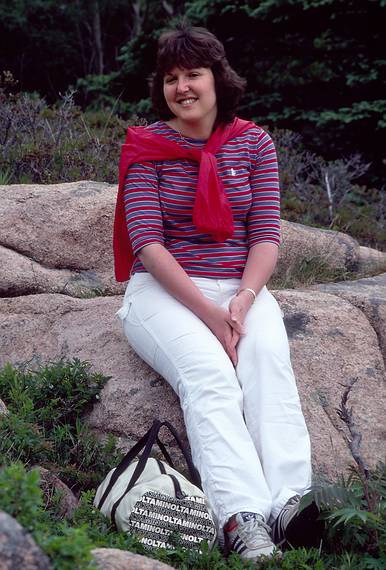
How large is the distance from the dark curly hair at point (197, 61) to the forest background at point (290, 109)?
2.45 meters

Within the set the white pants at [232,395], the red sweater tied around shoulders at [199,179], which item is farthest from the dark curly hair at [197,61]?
the white pants at [232,395]

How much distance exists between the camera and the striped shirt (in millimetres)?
3773

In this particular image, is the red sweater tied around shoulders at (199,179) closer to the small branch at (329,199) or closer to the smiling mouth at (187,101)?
the smiling mouth at (187,101)

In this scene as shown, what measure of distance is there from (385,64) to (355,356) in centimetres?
595

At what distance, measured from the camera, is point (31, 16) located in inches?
726

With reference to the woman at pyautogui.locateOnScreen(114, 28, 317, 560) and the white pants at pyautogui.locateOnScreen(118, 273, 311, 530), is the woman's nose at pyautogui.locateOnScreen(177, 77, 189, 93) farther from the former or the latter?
the white pants at pyautogui.locateOnScreen(118, 273, 311, 530)

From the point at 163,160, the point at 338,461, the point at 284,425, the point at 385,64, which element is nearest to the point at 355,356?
the point at 338,461

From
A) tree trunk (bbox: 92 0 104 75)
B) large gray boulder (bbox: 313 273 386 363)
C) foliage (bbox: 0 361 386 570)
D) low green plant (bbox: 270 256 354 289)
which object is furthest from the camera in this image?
tree trunk (bbox: 92 0 104 75)

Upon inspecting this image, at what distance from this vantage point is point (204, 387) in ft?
10.8

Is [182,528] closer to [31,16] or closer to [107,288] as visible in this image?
[107,288]

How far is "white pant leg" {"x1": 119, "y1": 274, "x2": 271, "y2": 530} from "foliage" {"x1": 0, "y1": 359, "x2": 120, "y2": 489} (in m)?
0.34

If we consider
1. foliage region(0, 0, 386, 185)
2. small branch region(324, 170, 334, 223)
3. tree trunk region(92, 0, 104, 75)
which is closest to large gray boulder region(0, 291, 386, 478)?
small branch region(324, 170, 334, 223)

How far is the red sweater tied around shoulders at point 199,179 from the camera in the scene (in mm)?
3707

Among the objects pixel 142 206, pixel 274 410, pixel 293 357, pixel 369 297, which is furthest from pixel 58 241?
pixel 274 410
